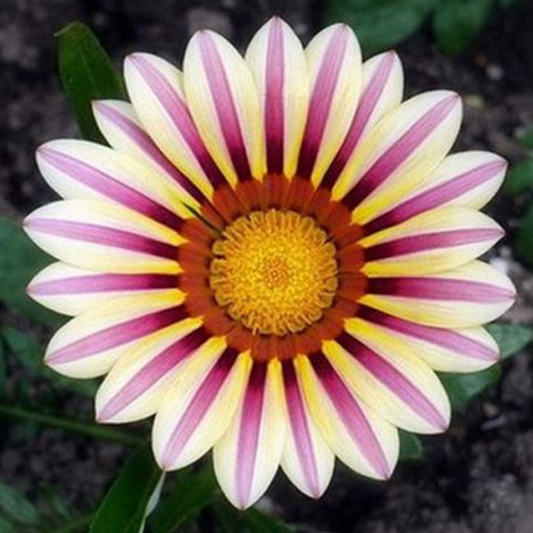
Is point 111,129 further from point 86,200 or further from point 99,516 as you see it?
point 99,516

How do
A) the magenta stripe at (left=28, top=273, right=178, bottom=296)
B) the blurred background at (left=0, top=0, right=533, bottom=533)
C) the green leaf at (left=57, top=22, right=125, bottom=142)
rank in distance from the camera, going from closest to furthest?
the magenta stripe at (left=28, top=273, right=178, bottom=296)
the green leaf at (left=57, top=22, right=125, bottom=142)
the blurred background at (left=0, top=0, right=533, bottom=533)

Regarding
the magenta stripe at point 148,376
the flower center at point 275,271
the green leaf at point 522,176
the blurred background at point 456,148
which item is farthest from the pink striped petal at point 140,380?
the green leaf at point 522,176

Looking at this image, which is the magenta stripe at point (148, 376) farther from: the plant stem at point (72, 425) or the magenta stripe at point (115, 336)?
the plant stem at point (72, 425)

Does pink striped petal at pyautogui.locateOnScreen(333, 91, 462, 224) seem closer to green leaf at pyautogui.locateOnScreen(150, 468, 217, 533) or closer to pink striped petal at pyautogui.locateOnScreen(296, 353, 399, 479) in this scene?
pink striped petal at pyautogui.locateOnScreen(296, 353, 399, 479)

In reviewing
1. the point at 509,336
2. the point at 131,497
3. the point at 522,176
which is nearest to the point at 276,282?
the point at 131,497

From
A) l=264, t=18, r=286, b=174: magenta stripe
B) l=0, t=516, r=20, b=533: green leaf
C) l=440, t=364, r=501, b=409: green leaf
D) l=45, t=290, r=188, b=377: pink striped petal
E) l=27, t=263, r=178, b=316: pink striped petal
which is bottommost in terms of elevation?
l=440, t=364, r=501, b=409: green leaf

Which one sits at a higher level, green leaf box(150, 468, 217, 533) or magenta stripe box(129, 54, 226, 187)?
magenta stripe box(129, 54, 226, 187)

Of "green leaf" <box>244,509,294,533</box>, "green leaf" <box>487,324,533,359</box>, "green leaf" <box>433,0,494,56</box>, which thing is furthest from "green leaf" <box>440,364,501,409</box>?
"green leaf" <box>433,0,494,56</box>
